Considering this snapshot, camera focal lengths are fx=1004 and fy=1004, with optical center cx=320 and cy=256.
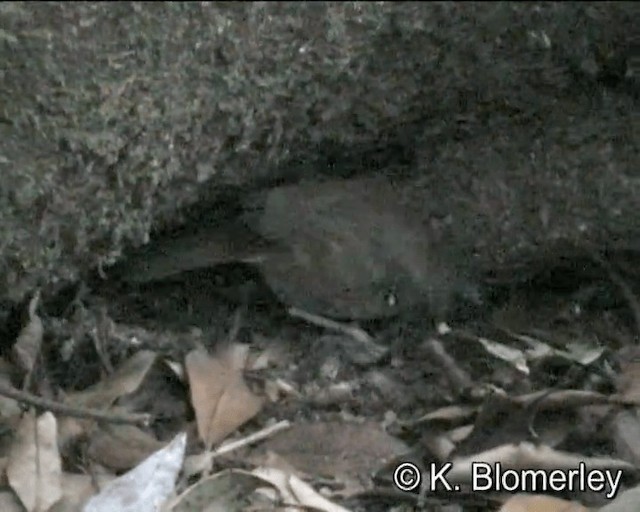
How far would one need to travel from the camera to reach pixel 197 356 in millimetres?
1094

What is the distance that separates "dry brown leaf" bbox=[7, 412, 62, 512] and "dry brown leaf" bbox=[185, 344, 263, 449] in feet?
0.47

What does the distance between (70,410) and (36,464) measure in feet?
0.19

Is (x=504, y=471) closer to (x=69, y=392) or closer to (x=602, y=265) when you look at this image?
(x=602, y=265)

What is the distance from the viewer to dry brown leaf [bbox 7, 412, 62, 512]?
0.92 metres

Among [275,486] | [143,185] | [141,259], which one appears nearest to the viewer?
[275,486]

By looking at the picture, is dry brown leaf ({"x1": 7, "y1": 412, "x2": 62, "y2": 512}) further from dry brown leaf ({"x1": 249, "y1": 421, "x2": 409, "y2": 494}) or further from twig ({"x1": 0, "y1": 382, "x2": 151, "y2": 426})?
dry brown leaf ({"x1": 249, "y1": 421, "x2": 409, "y2": 494})

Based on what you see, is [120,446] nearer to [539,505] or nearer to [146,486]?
[146,486]

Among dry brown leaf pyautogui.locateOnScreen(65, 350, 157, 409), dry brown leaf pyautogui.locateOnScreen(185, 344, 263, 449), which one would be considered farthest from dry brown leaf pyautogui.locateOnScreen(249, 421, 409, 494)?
dry brown leaf pyautogui.locateOnScreen(65, 350, 157, 409)

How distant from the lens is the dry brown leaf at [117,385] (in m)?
1.02

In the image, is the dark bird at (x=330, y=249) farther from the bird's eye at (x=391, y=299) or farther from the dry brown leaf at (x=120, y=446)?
the dry brown leaf at (x=120, y=446)

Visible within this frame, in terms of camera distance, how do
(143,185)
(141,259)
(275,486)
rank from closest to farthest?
(275,486), (143,185), (141,259)

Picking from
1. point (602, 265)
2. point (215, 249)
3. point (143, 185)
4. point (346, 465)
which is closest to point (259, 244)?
point (215, 249)

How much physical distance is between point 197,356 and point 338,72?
1.12 feet

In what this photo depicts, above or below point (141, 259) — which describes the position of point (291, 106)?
above
